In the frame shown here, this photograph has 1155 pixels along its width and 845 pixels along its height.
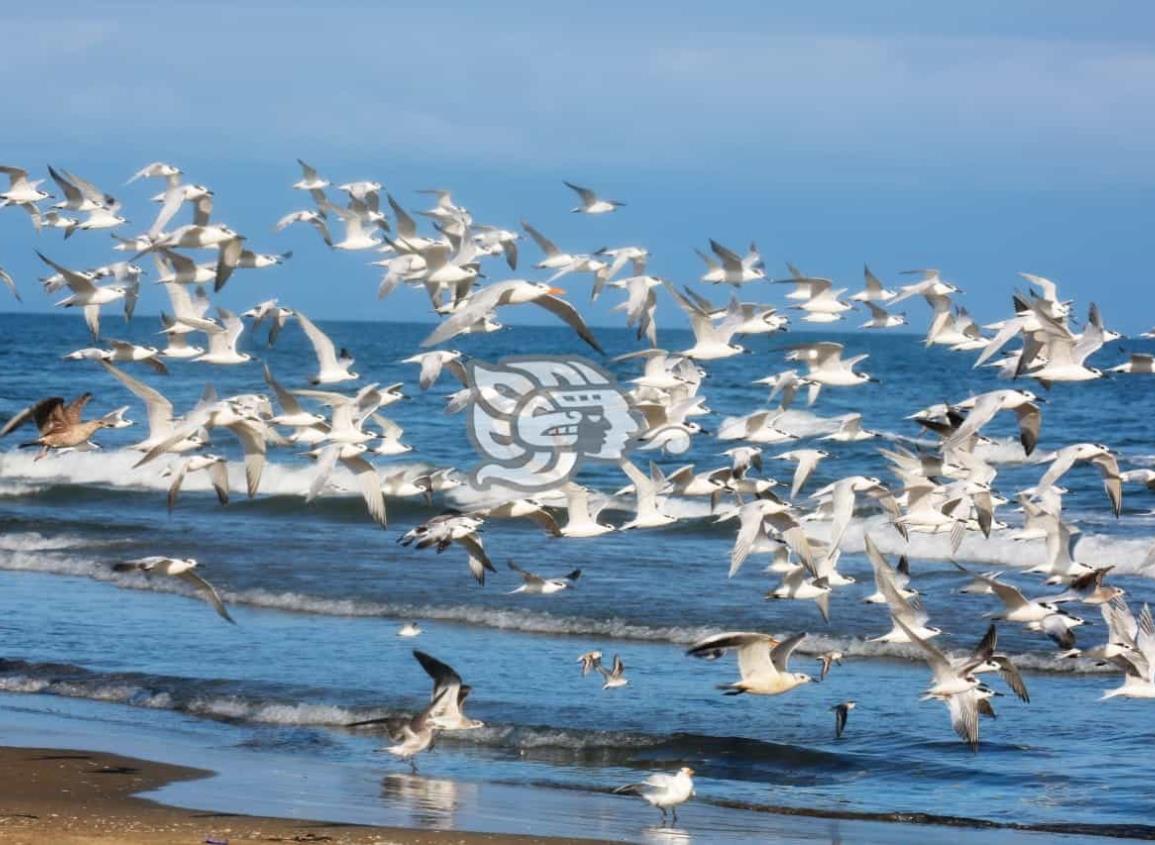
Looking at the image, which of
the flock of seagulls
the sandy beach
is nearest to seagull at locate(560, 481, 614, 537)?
the flock of seagulls

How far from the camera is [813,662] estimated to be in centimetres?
2008

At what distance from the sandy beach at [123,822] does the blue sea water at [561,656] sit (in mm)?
1904

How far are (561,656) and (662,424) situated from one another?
2773mm

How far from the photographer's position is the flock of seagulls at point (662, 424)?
15516 millimetres

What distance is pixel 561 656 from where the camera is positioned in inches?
798

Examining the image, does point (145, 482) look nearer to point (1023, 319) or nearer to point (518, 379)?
point (518, 379)

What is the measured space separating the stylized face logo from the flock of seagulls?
17.5 feet

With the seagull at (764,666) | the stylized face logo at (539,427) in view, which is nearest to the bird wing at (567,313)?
the seagull at (764,666)

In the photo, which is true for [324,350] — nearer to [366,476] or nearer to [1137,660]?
[366,476]

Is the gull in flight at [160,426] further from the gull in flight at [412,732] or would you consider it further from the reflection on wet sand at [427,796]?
the reflection on wet sand at [427,796]

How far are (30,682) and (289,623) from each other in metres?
4.62

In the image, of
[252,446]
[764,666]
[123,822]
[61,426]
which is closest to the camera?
[123,822]

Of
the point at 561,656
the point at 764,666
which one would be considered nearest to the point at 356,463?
the point at 561,656

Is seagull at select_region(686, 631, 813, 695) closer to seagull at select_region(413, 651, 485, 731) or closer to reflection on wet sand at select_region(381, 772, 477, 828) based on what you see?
seagull at select_region(413, 651, 485, 731)
